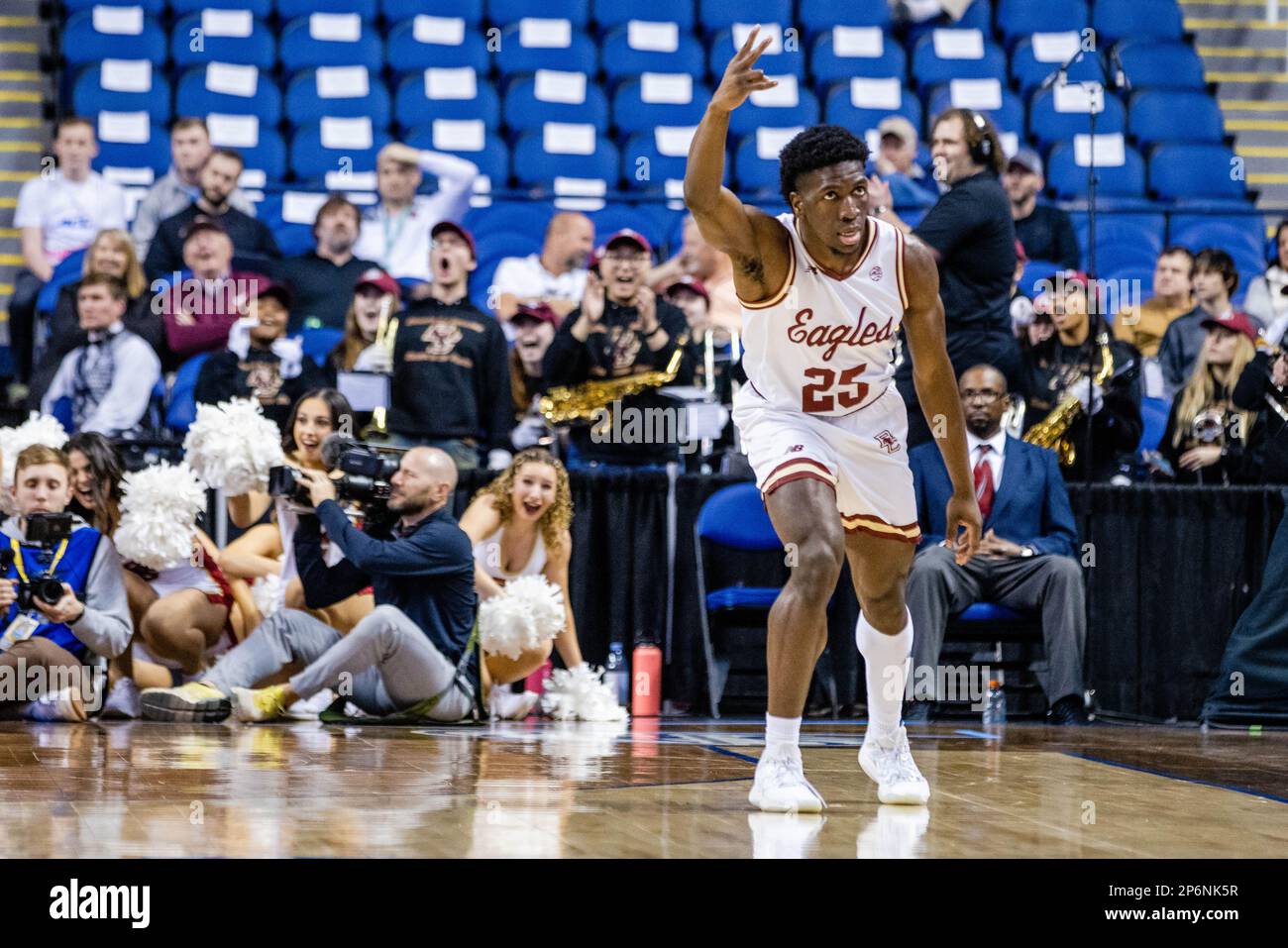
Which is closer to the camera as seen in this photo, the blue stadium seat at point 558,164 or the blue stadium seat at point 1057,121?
the blue stadium seat at point 558,164

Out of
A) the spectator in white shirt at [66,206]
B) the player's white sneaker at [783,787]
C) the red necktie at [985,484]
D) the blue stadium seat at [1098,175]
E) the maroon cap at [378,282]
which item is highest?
the blue stadium seat at [1098,175]

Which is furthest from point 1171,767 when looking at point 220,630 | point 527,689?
point 220,630

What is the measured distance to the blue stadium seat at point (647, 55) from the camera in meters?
12.2

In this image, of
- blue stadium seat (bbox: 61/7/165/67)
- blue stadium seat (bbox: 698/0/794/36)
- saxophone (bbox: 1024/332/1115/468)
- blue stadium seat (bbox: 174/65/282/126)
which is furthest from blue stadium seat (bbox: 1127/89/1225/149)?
blue stadium seat (bbox: 61/7/165/67)

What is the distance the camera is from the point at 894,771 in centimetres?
447

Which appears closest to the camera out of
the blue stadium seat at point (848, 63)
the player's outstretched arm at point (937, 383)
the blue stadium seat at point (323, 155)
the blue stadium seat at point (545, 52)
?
the player's outstretched arm at point (937, 383)

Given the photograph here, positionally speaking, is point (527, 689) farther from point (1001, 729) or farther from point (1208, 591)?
point (1208, 591)

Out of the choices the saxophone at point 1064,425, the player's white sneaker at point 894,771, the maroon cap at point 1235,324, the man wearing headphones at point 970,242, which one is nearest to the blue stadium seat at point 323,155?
the saxophone at point 1064,425

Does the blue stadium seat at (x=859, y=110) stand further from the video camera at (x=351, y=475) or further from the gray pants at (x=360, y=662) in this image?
the gray pants at (x=360, y=662)

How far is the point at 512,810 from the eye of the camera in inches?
160

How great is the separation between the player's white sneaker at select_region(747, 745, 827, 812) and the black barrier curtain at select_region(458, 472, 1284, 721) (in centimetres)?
379

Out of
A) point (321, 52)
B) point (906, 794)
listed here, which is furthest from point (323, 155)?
point (906, 794)

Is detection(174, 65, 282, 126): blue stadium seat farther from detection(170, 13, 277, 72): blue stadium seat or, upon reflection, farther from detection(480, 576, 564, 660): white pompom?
detection(480, 576, 564, 660): white pompom

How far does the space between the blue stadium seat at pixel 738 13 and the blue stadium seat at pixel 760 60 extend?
15cm
